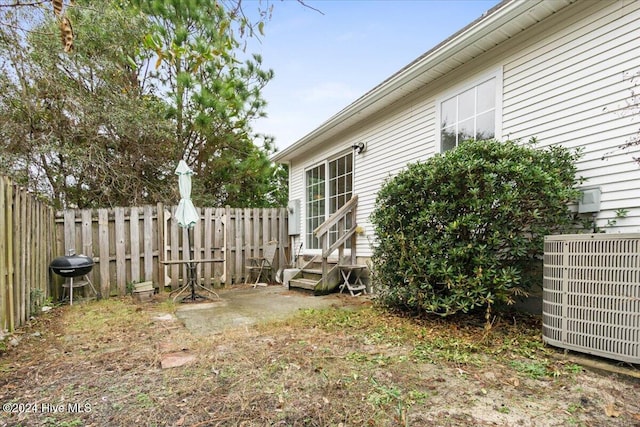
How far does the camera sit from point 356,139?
22.3 ft

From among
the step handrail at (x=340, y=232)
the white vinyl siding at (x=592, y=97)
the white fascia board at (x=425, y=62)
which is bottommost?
the step handrail at (x=340, y=232)

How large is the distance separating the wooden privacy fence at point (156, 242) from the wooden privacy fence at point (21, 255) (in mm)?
Result: 776

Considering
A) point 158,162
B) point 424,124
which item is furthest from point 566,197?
point 158,162

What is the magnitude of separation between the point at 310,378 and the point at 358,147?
16.5ft

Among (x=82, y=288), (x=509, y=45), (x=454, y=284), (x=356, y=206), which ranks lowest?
(x=82, y=288)

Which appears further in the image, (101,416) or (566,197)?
(566,197)

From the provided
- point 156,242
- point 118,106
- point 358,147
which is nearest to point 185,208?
point 156,242

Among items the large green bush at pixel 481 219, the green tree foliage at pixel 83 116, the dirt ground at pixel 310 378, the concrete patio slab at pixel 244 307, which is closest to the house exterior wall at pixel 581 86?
the large green bush at pixel 481 219

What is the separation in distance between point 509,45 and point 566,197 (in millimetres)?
2017

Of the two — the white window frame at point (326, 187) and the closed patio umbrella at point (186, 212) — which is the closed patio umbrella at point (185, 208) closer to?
the closed patio umbrella at point (186, 212)

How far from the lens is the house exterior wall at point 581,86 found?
3.02 metres

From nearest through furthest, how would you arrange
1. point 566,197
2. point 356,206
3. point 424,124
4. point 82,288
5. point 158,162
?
point 566,197, point 424,124, point 82,288, point 356,206, point 158,162

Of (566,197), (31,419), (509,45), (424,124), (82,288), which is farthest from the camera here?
(82,288)

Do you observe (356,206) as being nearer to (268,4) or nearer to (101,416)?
(268,4)
